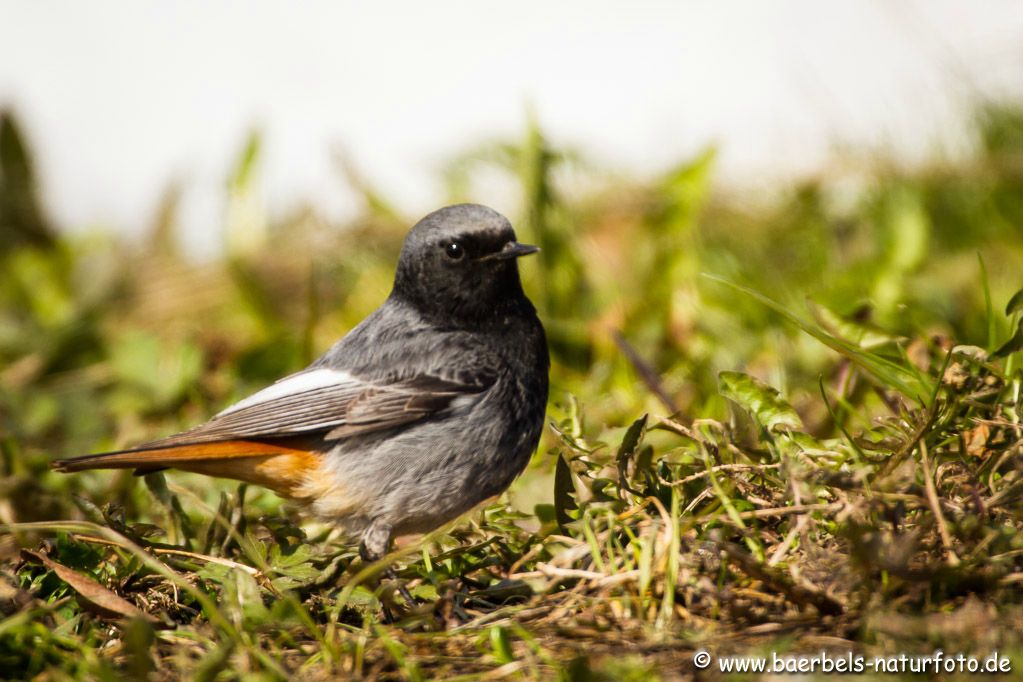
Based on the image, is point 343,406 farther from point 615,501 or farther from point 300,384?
point 615,501

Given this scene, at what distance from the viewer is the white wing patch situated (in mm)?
3779

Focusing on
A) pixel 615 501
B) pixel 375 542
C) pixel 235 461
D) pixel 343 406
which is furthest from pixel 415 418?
pixel 615 501

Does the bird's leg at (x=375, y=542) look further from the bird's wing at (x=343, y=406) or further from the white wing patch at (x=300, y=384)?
the white wing patch at (x=300, y=384)

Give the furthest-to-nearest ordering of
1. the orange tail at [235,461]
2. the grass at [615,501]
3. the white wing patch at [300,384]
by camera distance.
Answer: the white wing patch at [300,384] < the orange tail at [235,461] < the grass at [615,501]

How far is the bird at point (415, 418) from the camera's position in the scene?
11.8 ft

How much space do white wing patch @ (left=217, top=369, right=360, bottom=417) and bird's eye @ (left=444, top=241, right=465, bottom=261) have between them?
569mm

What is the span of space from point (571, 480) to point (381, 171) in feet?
16.1

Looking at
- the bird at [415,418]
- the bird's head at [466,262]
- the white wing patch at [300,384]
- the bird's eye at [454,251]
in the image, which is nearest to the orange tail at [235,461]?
the bird at [415,418]

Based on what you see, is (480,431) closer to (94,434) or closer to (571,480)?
(571,480)

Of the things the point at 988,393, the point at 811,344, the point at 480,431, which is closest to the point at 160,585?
the point at 480,431

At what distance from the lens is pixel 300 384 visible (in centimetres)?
386

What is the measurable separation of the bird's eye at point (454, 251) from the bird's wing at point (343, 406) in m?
0.47

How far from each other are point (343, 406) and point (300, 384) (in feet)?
0.70

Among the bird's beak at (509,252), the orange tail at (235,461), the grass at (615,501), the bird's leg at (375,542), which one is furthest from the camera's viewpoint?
the bird's beak at (509,252)
